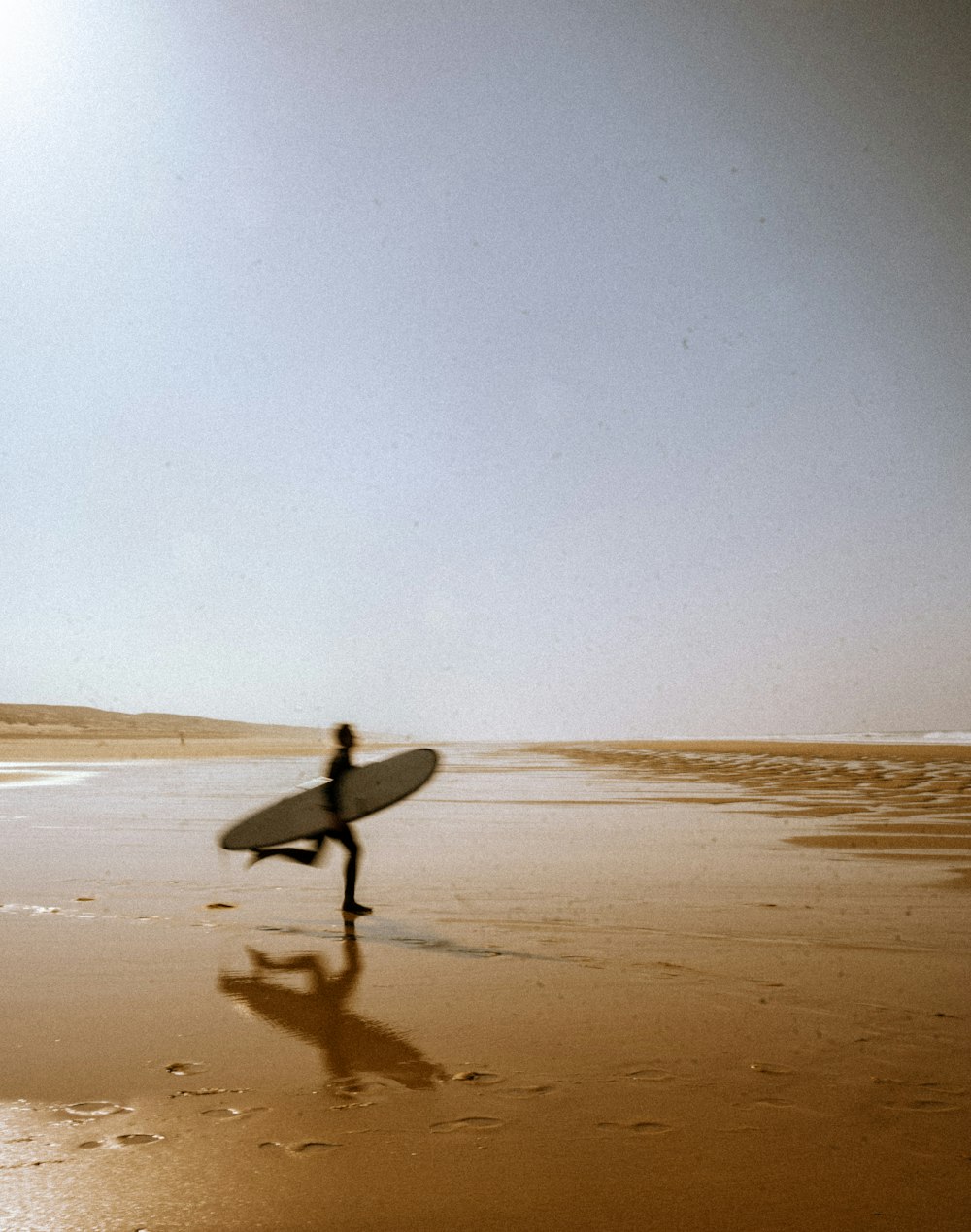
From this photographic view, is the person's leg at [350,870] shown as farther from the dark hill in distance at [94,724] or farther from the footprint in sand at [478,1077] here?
the dark hill in distance at [94,724]

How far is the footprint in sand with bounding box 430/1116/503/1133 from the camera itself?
3.07 metres

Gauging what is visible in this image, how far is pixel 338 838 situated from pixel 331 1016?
277cm

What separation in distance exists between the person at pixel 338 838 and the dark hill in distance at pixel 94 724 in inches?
2354

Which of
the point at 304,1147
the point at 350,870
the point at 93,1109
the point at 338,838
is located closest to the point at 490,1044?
the point at 304,1147

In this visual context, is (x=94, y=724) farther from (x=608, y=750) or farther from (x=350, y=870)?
(x=350, y=870)

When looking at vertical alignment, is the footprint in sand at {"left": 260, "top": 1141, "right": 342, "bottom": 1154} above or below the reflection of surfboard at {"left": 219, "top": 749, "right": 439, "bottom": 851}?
below

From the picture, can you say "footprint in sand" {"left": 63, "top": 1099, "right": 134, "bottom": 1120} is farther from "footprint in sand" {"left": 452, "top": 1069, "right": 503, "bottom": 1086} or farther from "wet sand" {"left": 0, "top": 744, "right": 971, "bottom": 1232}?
"footprint in sand" {"left": 452, "top": 1069, "right": 503, "bottom": 1086}

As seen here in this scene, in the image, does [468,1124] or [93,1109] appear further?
[93,1109]

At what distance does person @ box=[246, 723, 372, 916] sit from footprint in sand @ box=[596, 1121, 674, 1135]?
12.2 ft

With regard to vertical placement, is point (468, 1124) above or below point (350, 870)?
below

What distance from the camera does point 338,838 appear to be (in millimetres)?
7078

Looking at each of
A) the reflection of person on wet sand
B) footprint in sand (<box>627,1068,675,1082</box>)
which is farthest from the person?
footprint in sand (<box>627,1068,675,1082</box>)

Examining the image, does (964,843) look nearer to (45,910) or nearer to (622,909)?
(622,909)

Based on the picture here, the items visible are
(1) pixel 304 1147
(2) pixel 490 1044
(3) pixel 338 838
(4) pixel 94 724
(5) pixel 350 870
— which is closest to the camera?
(1) pixel 304 1147
